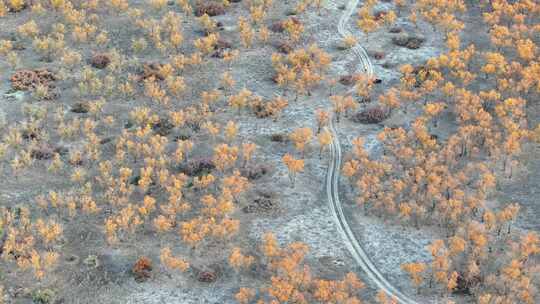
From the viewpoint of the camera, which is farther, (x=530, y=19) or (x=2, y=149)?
(x=530, y=19)

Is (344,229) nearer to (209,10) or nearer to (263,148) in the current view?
(263,148)

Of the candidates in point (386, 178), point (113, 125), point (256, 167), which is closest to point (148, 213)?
point (256, 167)

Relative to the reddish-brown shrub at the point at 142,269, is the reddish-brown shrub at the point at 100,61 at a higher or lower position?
higher

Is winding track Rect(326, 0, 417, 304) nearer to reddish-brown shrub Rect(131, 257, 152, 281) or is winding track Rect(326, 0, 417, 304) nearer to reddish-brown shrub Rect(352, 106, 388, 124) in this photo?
reddish-brown shrub Rect(352, 106, 388, 124)

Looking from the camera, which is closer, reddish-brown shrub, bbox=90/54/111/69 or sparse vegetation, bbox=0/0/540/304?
sparse vegetation, bbox=0/0/540/304

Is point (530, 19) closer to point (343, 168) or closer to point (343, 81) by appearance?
point (343, 81)

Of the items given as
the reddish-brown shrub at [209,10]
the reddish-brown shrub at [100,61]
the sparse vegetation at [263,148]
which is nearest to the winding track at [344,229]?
the sparse vegetation at [263,148]

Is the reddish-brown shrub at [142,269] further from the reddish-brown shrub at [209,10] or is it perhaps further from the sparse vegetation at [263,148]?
the reddish-brown shrub at [209,10]

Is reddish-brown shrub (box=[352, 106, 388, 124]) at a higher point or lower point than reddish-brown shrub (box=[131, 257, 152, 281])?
higher

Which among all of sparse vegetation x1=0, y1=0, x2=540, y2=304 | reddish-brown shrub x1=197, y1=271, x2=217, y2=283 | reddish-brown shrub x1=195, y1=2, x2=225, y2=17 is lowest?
reddish-brown shrub x1=197, y1=271, x2=217, y2=283

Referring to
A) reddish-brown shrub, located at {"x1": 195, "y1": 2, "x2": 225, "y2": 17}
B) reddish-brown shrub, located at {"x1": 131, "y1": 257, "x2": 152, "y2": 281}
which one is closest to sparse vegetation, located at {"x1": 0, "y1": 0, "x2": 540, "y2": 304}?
reddish-brown shrub, located at {"x1": 131, "y1": 257, "x2": 152, "y2": 281}

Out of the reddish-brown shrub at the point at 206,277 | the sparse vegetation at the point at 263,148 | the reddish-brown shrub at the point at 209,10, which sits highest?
the reddish-brown shrub at the point at 209,10
